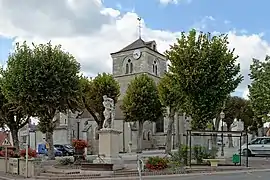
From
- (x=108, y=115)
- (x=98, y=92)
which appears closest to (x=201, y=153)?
(x=108, y=115)

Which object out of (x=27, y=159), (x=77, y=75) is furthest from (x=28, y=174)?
(x=77, y=75)

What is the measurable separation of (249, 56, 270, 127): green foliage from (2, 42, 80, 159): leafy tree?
17546 millimetres

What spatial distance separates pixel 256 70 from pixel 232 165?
709 inches

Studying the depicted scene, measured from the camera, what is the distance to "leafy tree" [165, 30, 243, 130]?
2900 centimetres

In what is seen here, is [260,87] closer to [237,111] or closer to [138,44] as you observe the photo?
[237,111]

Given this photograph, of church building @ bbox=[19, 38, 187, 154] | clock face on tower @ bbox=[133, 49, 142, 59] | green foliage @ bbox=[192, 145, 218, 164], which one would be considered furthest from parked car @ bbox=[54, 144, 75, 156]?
clock face on tower @ bbox=[133, 49, 142, 59]

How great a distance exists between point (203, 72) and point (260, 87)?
12.8 meters

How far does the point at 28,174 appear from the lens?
21.9 meters

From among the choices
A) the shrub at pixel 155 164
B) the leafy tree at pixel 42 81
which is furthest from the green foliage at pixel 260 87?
the shrub at pixel 155 164

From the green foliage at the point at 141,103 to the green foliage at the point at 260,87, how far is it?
40.2 feet

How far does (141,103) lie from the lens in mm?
49906

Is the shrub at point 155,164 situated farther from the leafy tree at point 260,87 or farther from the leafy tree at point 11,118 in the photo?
the leafy tree at point 260,87

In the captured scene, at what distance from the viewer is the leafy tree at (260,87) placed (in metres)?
38.8

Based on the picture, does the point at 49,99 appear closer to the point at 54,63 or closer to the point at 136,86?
the point at 54,63
